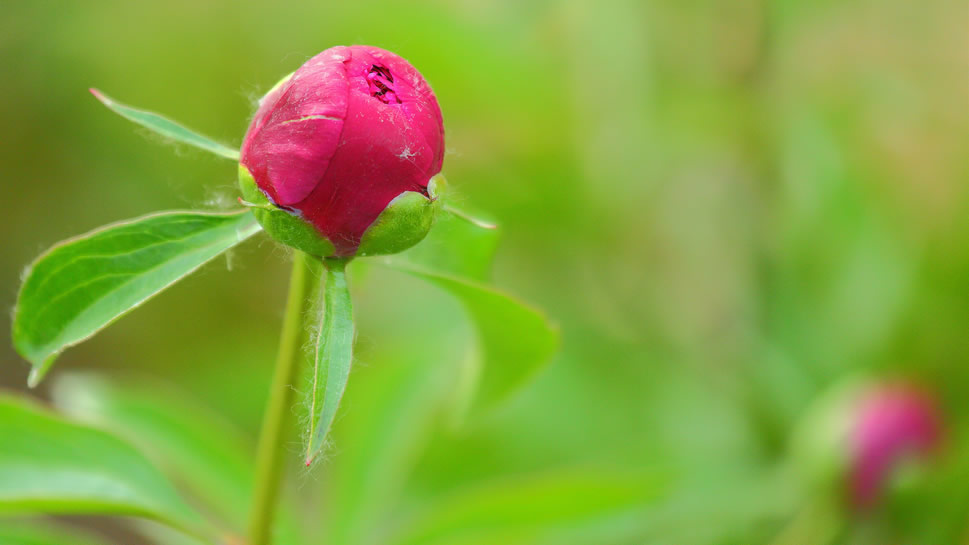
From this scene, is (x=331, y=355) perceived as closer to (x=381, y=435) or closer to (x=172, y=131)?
(x=172, y=131)

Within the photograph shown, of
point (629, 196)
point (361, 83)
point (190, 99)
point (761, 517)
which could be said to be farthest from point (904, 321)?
point (190, 99)

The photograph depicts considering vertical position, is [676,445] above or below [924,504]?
above

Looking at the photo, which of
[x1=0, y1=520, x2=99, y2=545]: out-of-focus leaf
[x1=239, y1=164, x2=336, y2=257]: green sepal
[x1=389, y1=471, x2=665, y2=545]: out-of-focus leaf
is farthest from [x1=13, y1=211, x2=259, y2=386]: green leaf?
[x1=389, y1=471, x2=665, y2=545]: out-of-focus leaf

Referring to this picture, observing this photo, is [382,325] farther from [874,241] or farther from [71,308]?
[71,308]

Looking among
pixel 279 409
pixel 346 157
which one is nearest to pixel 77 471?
pixel 279 409

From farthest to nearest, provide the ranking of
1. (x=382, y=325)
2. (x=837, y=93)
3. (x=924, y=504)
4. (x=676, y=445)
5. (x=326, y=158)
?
1. (x=382, y=325)
2. (x=837, y=93)
3. (x=676, y=445)
4. (x=924, y=504)
5. (x=326, y=158)

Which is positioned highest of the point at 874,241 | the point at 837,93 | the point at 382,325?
the point at 837,93

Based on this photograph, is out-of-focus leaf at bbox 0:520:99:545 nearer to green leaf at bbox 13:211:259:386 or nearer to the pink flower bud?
green leaf at bbox 13:211:259:386
